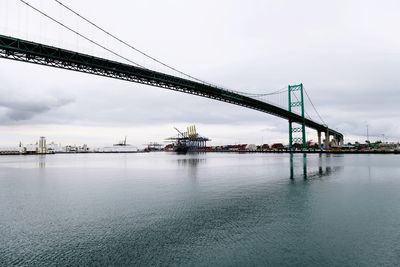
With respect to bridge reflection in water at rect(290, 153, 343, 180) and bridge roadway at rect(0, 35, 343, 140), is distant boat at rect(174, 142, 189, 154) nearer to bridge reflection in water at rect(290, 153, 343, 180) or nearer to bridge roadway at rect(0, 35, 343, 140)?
bridge roadway at rect(0, 35, 343, 140)

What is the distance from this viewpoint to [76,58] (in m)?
35.0

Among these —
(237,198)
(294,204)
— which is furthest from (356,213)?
(237,198)

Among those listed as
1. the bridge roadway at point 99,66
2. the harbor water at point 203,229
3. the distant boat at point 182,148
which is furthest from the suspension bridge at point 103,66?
the distant boat at point 182,148

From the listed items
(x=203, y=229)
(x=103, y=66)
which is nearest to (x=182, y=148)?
(x=103, y=66)

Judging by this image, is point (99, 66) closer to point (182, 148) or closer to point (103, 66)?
point (103, 66)

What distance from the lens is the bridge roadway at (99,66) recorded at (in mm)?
29806

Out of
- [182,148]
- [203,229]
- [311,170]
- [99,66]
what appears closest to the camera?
[203,229]

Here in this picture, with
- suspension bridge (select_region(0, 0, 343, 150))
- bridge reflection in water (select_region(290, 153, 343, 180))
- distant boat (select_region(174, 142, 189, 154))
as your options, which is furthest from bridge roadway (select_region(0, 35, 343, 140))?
distant boat (select_region(174, 142, 189, 154))

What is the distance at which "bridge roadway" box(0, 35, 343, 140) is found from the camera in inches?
1173

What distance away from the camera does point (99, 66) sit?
37281 mm

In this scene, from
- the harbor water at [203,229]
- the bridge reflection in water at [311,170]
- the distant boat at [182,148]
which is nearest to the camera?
the harbor water at [203,229]

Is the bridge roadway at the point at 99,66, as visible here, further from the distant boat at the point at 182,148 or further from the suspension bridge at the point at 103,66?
the distant boat at the point at 182,148

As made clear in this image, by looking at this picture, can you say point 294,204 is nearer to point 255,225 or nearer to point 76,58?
point 255,225

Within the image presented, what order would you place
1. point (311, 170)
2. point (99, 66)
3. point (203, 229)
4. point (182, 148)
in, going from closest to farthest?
point (203, 229), point (311, 170), point (99, 66), point (182, 148)
